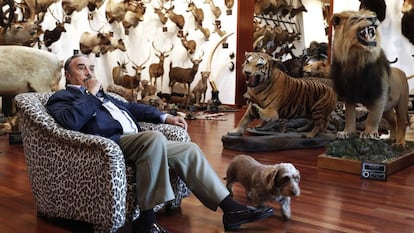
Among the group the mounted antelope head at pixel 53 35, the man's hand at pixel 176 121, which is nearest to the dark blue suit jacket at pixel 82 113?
the man's hand at pixel 176 121

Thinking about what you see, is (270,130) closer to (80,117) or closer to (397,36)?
(397,36)

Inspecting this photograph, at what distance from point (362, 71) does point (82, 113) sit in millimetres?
2553

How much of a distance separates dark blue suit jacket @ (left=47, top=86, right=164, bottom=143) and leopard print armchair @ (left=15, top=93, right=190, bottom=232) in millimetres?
53

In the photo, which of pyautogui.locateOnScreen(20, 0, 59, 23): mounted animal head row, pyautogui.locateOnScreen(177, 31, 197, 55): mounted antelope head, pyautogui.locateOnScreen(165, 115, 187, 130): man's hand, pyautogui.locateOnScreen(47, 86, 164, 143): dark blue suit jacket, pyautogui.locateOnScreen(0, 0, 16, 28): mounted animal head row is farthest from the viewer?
pyautogui.locateOnScreen(177, 31, 197, 55): mounted antelope head

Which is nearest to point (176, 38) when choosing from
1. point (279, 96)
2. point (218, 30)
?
point (218, 30)

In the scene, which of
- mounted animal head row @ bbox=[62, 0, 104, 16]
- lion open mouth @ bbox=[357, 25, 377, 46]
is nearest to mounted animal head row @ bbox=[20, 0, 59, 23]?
mounted animal head row @ bbox=[62, 0, 104, 16]

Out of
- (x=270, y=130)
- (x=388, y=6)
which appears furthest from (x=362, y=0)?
(x=270, y=130)

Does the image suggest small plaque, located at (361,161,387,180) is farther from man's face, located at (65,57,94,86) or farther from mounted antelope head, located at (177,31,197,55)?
mounted antelope head, located at (177,31,197,55)

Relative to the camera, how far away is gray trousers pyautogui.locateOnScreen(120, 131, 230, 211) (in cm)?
236

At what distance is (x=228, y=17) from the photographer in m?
9.27

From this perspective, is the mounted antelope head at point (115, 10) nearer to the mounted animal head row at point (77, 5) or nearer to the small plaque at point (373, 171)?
the mounted animal head row at point (77, 5)

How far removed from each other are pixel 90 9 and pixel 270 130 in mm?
4425

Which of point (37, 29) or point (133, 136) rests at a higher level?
point (37, 29)

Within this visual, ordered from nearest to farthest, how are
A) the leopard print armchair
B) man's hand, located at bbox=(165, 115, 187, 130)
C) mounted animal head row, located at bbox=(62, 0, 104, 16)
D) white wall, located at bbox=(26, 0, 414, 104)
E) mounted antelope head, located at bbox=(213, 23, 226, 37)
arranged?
the leopard print armchair → man's hand, located at bbox=(165, 115, 187, 130) → white wall, located at bbox=(26, 0, 414, 104) → mounted animal head row, located at bbox=(62, 0, 104, 16) → mounted antelope head, located at bbox=(213, 23, 226, 37)
